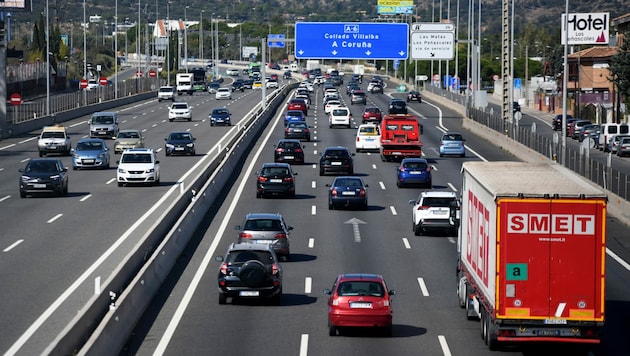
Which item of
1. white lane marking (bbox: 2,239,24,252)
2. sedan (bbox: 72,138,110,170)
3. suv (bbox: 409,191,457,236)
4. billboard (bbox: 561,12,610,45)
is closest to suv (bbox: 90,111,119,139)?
sedan (bbox: 72,138,110,170)

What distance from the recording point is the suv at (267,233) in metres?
35.3

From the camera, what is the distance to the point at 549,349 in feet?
79.2

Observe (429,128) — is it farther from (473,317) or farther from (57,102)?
(473,317)

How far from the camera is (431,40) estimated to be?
104m

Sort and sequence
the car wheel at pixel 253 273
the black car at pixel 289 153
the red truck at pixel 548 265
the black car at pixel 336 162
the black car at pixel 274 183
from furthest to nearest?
the black car at pixel 289 153, the black car at pixel 336 162, the black car at pixel 274 183, the car wheel at pixel 253 273, the red truck at pixel 548 265

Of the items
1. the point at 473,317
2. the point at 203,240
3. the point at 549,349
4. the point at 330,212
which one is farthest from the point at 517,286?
the point at 330,212

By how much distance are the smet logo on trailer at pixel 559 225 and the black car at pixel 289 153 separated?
42.5 m

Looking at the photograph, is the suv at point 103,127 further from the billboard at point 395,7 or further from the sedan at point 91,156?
the billboard at point 395,7

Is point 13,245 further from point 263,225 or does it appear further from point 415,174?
point 415,174

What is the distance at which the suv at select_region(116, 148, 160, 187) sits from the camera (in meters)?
52.9

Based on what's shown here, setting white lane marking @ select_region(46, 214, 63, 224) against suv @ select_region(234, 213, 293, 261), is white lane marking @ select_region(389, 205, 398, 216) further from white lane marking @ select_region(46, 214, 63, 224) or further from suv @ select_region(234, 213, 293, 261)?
white lane marking @ select_region(46, 214, 63, 224)

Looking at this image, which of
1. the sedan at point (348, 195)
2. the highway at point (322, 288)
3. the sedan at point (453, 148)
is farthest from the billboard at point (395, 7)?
the sedan at point (348, 195)

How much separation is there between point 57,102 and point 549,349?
274 feet

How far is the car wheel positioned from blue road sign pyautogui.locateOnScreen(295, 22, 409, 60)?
6685cm
